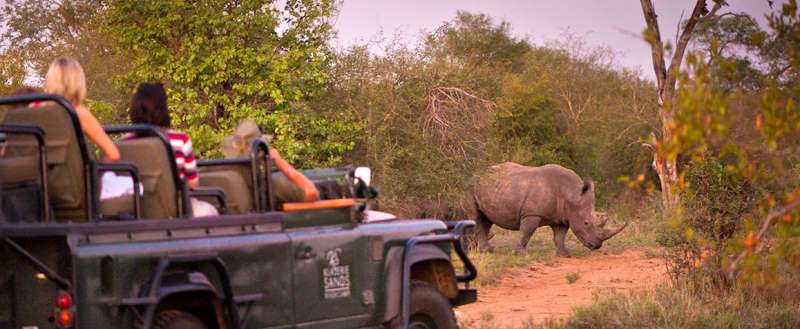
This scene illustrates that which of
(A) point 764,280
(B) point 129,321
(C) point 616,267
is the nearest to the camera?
(A) point 764,280

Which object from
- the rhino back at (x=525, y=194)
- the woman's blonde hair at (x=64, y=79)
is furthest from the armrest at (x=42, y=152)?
the rhino back at (x=525, y=194)

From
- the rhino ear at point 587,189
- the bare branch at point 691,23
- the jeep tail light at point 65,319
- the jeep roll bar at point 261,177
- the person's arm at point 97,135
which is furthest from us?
the bare branch at point 691,23

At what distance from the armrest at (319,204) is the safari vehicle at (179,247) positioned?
0.04 ft

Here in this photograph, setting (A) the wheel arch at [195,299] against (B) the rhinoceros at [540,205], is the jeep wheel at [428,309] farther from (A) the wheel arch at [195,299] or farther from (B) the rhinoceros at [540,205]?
(B) the rhinoceros at [540,205]

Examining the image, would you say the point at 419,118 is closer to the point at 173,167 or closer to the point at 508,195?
the point at 508,195

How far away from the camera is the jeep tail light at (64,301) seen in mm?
6703

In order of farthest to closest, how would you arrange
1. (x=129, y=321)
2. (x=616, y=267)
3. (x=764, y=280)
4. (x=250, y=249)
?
(x=616, y=267), (x=250, y=249), (x=129, y=321), (x=764, y=280)

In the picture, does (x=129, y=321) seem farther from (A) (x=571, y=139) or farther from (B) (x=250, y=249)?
(A) (x=571, y=139)

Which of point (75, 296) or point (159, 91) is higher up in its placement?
point (159, 91)

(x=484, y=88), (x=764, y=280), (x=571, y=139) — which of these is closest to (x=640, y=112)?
(x=571, y=139)

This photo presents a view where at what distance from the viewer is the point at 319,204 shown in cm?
841

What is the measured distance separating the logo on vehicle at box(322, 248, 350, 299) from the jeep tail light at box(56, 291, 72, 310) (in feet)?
6.40

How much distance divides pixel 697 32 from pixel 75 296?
3247cm

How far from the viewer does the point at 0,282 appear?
6.92m
